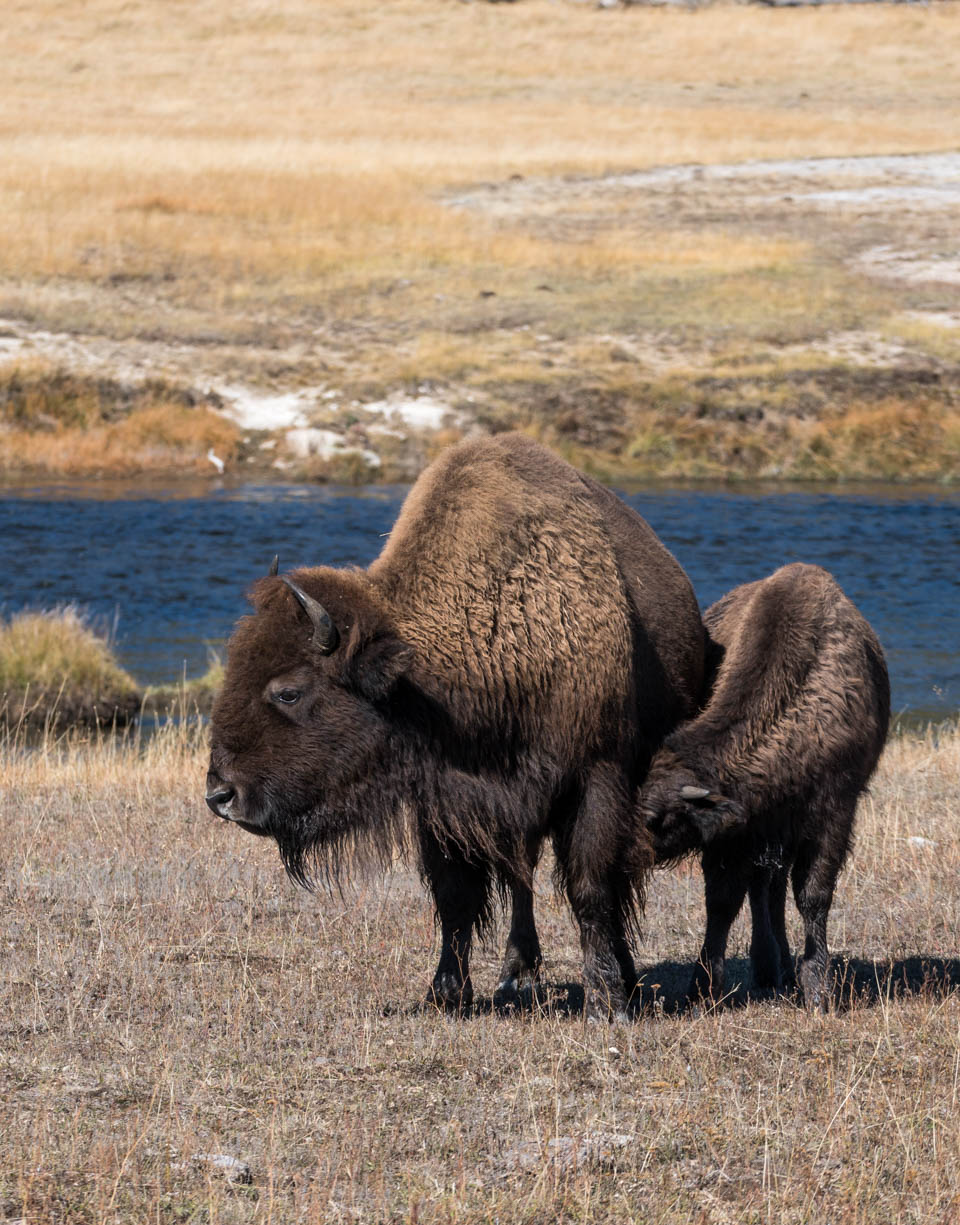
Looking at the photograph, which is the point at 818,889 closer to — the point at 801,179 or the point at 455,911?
the point at 455,911

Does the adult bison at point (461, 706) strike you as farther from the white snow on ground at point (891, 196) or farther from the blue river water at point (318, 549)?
the white snow on ground at point (891, 196)

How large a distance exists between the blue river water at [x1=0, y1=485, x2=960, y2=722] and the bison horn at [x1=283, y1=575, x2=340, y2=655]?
33.0ft

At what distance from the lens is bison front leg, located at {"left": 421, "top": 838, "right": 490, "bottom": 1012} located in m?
6.36

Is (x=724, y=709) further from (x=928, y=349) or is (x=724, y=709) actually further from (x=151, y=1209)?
(x=928, y=349)

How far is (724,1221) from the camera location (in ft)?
13.7

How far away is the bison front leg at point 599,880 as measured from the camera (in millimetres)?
5969

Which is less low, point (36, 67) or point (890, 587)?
point (890, 587)

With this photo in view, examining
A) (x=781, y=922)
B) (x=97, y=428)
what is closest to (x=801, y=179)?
(x=97, y=428)

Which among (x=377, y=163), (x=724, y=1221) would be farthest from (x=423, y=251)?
(x=724, y=1221)

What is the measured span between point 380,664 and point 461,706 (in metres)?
0.35

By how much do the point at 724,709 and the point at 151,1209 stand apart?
9.80 feet

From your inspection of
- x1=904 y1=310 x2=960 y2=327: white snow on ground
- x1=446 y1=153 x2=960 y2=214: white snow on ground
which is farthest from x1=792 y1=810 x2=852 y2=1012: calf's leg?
x1=446 y1=153 x2=960 y2=214: white snow on ground

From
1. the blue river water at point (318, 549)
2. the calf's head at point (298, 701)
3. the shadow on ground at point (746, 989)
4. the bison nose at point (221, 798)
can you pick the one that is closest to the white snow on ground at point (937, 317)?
the blue river water at point (318, 549)

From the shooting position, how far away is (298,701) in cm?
573
